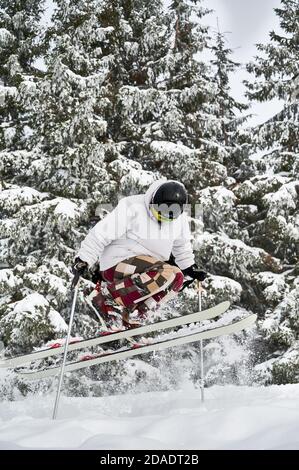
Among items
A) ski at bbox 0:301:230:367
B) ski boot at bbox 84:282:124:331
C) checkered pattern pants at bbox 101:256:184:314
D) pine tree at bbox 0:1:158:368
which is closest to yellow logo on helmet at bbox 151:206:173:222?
checkered pattern pants at bbox 101:256:184:314

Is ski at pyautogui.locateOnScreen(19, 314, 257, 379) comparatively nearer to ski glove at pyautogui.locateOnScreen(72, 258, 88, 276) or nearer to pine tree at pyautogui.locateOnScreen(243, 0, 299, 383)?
ski glove at pyautogui.locateOnScreen(72, 258, 88, 276)

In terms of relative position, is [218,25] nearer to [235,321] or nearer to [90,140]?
[90,140]

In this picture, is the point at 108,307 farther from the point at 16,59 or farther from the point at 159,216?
the point at 16,59

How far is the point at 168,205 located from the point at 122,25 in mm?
12761

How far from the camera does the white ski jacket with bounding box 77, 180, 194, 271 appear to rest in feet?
19.3

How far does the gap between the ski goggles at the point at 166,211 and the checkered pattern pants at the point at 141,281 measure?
541 mm

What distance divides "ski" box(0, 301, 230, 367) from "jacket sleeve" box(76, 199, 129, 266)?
34.5 inches

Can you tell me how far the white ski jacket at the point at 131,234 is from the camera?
5.89 metres

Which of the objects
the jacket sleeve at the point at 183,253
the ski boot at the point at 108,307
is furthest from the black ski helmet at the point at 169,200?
the ski boot at the point at 108,307

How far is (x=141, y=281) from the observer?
20.4 ft

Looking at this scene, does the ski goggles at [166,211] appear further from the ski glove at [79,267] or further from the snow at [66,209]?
the snow at [66,209]

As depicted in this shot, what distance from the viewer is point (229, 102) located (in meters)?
21.9

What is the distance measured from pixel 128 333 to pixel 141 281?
57cm

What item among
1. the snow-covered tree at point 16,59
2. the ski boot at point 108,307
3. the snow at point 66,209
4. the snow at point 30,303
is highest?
the snow-covered tree at point 16,59
